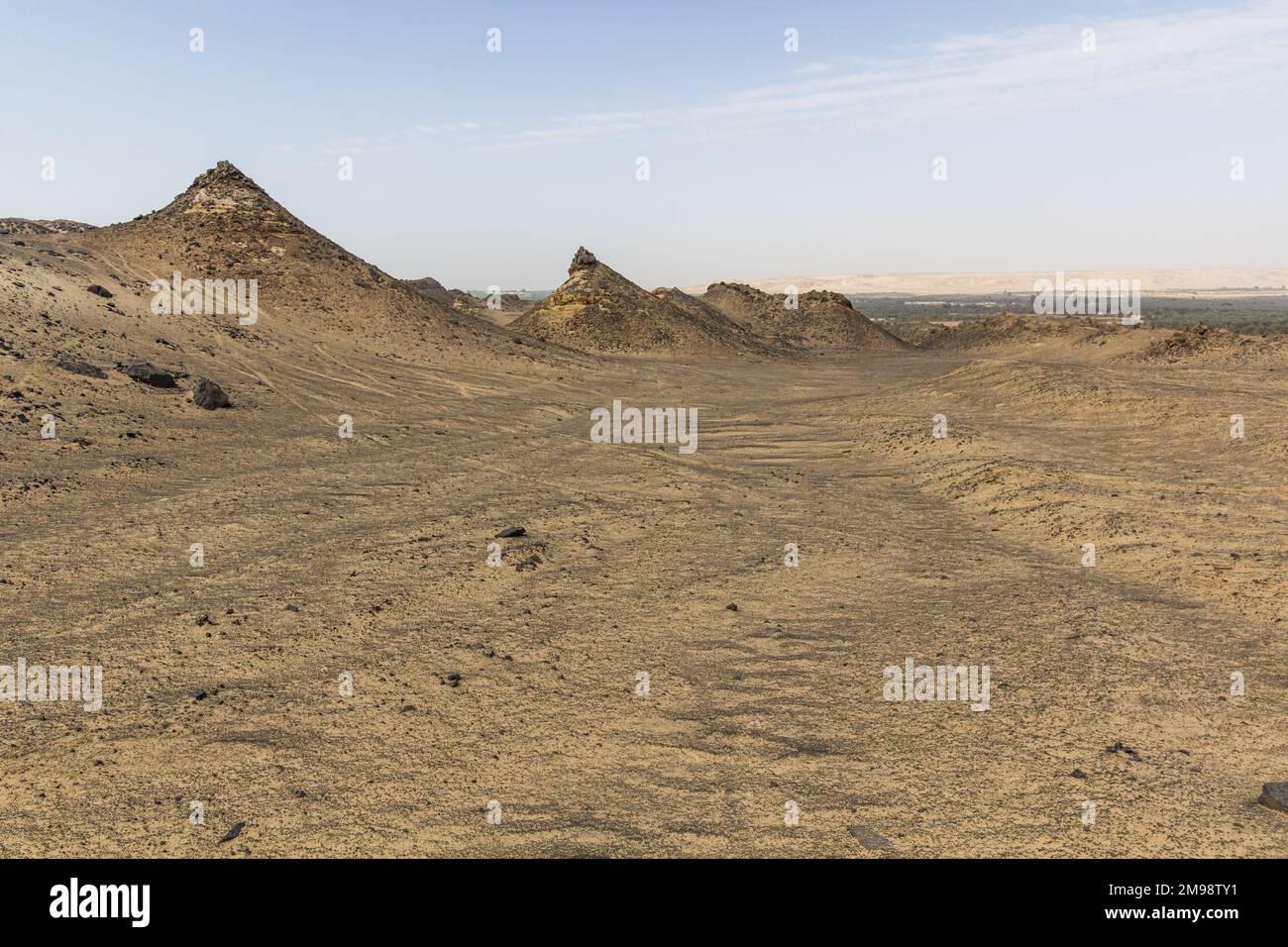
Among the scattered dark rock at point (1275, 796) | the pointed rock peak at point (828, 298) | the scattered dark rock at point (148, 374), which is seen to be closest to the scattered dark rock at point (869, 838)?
the scattered dark rock at point (1275, 796)

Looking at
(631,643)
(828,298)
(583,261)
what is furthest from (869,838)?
(828,298)

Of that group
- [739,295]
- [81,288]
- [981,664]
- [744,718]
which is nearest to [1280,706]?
[981,664]

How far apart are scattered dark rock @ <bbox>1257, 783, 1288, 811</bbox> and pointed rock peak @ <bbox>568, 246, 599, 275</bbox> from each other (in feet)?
138

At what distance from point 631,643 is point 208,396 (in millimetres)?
11432

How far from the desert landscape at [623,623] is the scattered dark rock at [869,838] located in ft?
0.06

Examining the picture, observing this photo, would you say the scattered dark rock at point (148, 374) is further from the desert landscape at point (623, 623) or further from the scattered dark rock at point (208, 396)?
the scattered dark rock at point (208, 396)

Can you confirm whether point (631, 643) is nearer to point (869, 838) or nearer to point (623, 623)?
point (623, 623)

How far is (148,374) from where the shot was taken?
1420 cm

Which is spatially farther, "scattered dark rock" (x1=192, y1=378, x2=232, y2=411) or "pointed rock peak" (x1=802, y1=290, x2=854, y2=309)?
"pointed rock peak" (x1=802, y1=290, x2=854, y2=309)

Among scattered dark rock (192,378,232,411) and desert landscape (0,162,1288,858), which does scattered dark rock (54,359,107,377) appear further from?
scattered dark rock (192,378,232,411)

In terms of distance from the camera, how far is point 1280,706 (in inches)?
198

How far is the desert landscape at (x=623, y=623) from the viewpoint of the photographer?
12.9ft

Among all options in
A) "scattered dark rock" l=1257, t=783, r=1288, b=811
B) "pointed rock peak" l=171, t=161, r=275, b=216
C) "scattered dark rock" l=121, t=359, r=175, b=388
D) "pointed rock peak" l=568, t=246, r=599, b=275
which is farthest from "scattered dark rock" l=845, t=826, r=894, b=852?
"pointed rock peak" l=568, t=246, r=599, b=275

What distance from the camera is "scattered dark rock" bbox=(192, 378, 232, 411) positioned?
14000 millimetres
